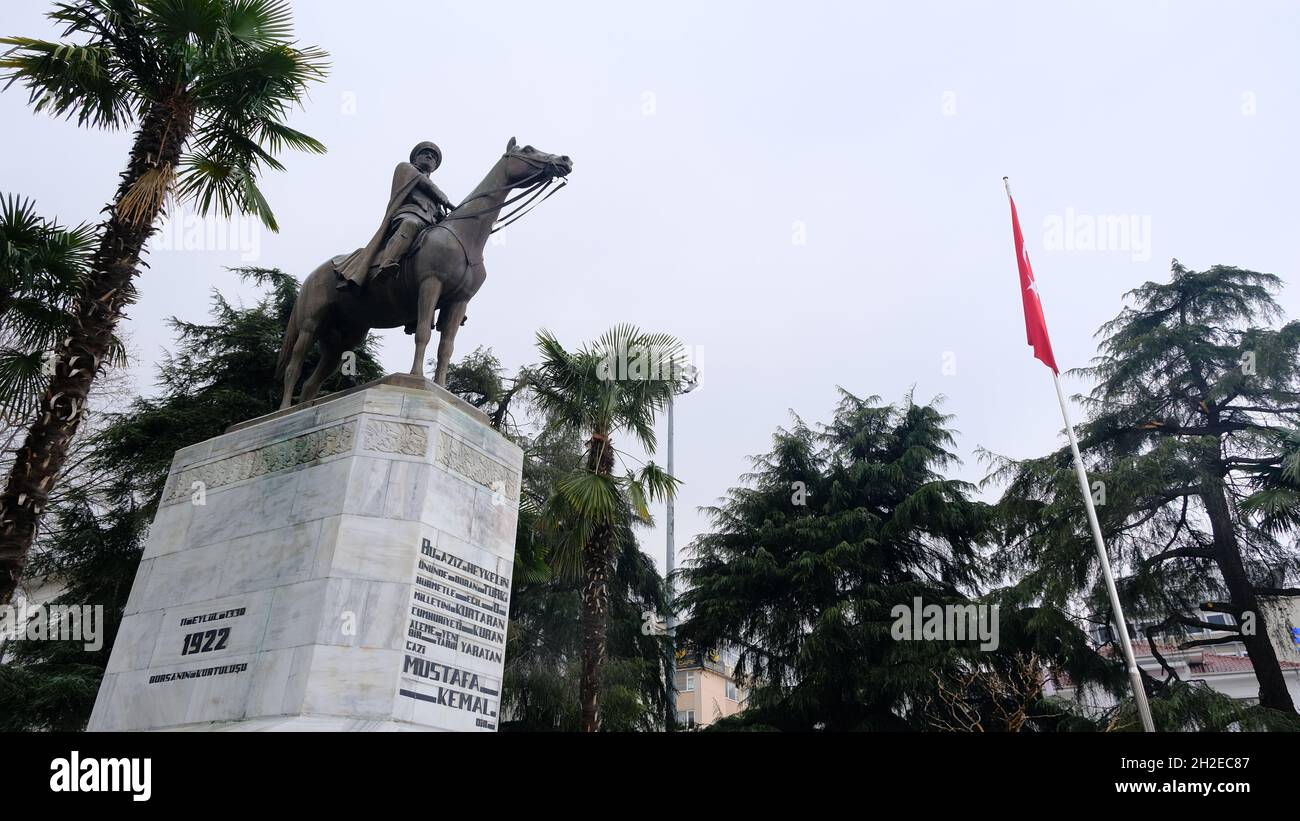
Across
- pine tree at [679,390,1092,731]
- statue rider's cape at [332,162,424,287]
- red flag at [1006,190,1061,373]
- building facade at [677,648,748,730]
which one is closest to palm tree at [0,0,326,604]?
statue rider's cape at [332,162,424,287]

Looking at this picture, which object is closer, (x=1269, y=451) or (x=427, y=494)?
(x=427, y=494)

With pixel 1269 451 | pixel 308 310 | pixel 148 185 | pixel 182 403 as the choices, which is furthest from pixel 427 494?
pixel 1269 451

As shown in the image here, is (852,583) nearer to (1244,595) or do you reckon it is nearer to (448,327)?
(1244,595)

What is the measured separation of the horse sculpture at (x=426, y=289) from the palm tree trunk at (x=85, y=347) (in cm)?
272

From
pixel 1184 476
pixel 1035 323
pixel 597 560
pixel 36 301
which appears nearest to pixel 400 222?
pixel 36 301

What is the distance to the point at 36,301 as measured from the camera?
12625 millimetres

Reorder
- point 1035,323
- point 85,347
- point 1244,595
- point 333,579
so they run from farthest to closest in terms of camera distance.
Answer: point 1244,595 < point 1035,323 < point 85,347 < point 333,579

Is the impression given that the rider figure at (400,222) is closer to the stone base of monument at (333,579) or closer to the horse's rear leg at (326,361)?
the horse's rear leg at (326,361)

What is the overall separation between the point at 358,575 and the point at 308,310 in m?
4.14

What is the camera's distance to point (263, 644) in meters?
7.32

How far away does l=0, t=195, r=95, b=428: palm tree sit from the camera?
11883mm

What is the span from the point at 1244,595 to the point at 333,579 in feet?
68.3

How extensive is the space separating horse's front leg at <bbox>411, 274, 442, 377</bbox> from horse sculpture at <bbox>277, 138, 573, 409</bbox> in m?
0.01
